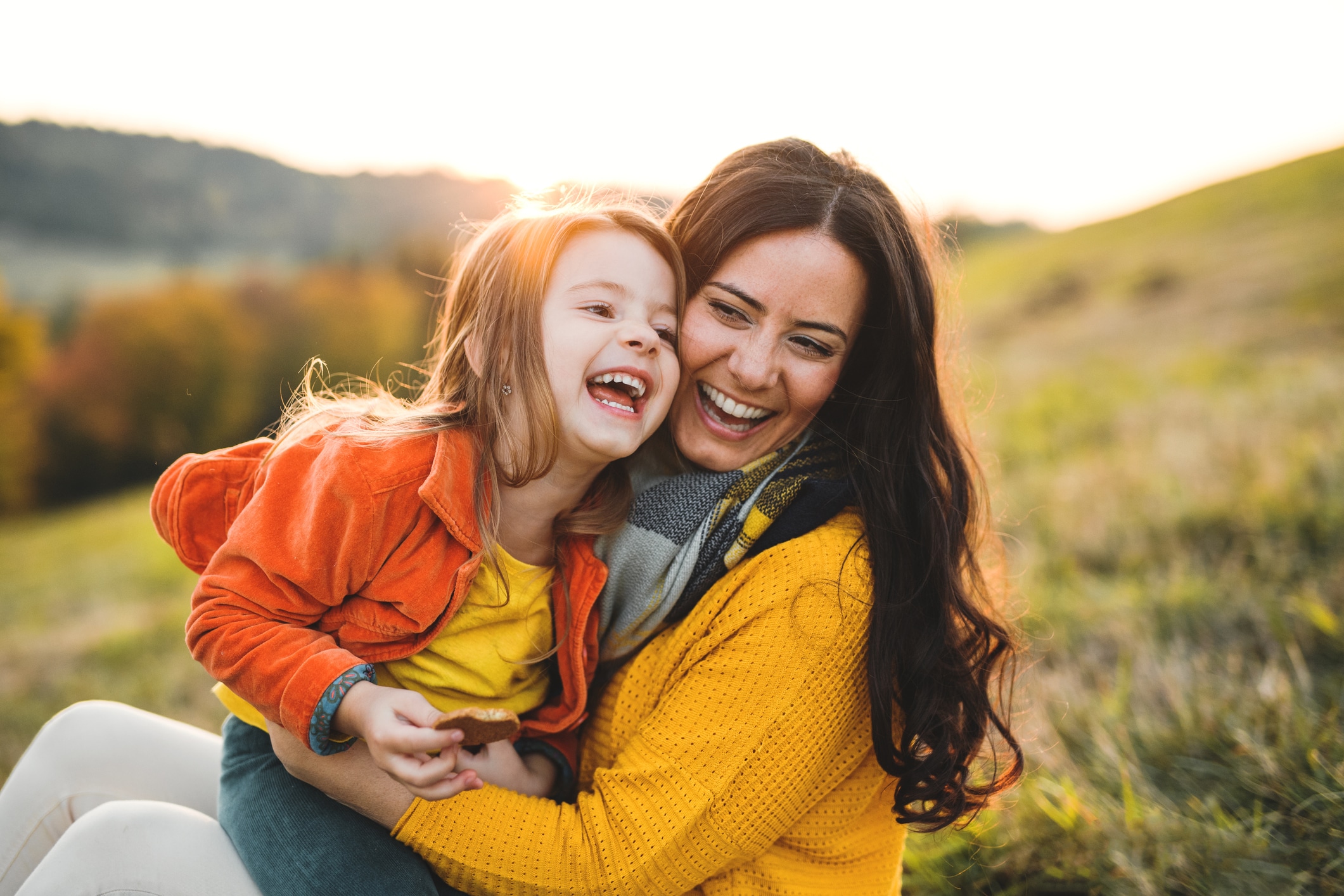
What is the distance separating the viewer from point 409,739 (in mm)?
1238

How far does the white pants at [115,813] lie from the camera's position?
1.43 metres

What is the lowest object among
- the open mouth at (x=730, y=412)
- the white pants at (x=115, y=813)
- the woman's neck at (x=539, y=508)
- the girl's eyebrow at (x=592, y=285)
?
the white pants at (x=115, y=813)

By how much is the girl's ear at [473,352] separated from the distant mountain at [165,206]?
22911 mm

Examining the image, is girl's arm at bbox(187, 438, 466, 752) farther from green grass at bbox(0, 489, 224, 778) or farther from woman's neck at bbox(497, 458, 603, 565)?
green grass at bbox(0, 489, 224, 778)

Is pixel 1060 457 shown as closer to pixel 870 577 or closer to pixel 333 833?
pixel 870 577

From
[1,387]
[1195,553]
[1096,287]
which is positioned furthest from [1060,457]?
[1,387]

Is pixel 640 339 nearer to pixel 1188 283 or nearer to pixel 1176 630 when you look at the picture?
pixel 1176 630

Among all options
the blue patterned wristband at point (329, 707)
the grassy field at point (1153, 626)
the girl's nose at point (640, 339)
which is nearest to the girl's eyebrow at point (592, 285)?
the girl's nose at point (640, 339)

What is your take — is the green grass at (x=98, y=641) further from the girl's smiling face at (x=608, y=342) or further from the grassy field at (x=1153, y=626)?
the girl's smiling face at (x=608, y=342)

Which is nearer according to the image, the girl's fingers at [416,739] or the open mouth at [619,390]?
the girl's fingers at [416,739]

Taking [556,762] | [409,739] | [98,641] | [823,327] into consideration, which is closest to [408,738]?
[409,739]

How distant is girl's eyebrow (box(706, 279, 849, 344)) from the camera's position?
1.83 meters

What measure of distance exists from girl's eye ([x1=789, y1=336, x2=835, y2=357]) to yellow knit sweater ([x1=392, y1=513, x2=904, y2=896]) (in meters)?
0.45

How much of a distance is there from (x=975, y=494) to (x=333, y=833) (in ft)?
5.28
